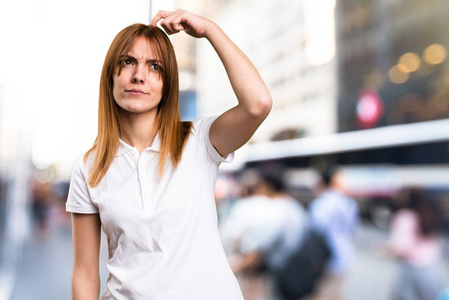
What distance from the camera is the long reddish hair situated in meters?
0.81

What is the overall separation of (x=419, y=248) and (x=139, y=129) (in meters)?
2.44

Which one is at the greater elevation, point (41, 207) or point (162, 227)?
point (162, 227)

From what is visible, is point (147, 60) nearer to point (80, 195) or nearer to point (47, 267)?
point (80, 195)

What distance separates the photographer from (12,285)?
449 cm

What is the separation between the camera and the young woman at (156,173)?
29.7 inches

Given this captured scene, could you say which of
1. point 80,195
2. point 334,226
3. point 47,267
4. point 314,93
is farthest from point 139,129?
point 47,267

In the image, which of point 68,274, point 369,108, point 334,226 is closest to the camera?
point 334,226

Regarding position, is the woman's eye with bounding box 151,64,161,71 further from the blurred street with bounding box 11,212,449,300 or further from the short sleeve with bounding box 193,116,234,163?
the blurred street with bounding box 11,212,449,300

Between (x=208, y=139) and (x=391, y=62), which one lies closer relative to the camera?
(x=208, y=139)

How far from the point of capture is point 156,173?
80cm

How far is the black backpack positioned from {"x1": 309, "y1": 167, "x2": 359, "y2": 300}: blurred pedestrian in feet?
0.32

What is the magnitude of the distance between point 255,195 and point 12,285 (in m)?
2.61

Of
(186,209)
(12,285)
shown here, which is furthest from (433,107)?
(12,285)

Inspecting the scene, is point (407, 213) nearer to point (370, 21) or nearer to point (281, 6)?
point (370, 21)
